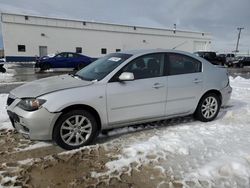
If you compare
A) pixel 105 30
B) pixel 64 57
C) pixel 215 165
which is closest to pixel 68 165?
pixel 215 165

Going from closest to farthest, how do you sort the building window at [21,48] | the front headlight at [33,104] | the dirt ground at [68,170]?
the dirt ground at [68,170] < the front headlight at [33,104] < the building window at [21,48]

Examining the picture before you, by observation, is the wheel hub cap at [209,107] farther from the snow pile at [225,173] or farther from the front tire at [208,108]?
the snow pile at [225,173]

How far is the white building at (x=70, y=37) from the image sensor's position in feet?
113

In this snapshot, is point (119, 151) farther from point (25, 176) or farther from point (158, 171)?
point (25, 176)

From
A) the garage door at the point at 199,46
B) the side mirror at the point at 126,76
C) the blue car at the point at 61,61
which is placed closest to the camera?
the side mirror at the point at 126,76

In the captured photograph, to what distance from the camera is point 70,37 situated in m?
38.4

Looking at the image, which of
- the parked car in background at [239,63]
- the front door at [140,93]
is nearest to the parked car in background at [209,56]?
the parked car in background at [239,63]

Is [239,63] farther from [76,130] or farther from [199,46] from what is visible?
[76,130]

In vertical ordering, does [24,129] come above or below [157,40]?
below

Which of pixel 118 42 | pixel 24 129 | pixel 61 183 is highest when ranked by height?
pixel 118 42

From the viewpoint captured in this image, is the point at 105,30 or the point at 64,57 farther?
the point at 105,30

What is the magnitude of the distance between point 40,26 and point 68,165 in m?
35.5

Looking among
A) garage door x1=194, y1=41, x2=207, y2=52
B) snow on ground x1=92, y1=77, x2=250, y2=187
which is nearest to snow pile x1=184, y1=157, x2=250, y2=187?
snow on ground x1=92, y1=77, x2=250, y2=187

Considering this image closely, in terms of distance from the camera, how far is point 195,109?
564 cm
